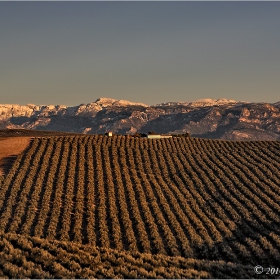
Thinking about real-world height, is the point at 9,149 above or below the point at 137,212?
above

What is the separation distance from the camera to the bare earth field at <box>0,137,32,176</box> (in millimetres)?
48562

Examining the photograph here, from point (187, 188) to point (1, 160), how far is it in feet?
76.6

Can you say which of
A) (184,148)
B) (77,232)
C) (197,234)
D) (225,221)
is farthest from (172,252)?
(184,148)

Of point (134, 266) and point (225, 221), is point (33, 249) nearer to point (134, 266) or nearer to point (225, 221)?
point (134, 266)

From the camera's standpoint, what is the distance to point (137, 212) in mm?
33750

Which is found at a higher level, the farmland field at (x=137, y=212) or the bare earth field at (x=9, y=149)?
the bare earth field at (x=9, y=149)

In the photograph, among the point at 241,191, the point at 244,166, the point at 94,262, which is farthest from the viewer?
the point at 244,166

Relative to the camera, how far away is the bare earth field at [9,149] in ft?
159

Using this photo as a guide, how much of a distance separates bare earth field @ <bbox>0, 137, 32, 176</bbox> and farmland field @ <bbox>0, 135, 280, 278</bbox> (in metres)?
1.31

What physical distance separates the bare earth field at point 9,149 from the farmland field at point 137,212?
1.31 meters

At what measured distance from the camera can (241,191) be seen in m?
42.4

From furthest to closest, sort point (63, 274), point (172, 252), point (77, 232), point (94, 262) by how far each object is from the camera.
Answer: point (77, 232)
point (172, 252)
point (94, 262)
point (63, 274)

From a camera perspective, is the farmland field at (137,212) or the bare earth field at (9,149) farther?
the bare earth field at (9,149)

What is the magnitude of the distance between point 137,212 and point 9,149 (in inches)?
1114
